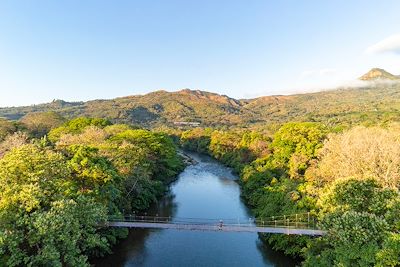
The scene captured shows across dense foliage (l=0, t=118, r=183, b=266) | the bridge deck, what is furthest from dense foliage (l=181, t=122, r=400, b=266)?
dense foliage (l=0, t=118, r=183, b=266)

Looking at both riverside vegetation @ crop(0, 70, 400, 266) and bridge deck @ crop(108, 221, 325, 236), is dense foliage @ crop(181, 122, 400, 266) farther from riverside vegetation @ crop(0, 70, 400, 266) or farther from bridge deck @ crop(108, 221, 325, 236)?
bridge deck @ crop(108, 221, 325, 236)

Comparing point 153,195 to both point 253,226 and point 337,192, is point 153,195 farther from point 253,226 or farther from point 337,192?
point 337,192

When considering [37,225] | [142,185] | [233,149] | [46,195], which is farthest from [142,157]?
[233,149]

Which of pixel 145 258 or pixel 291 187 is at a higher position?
pixel 291 187

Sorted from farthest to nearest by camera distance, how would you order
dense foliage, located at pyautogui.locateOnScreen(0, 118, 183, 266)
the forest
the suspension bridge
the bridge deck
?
the suspension bridge, the bridge deck, the forest, dense foliage, located at pyautogui.locateOnScreen(0, 118, 183, 266)

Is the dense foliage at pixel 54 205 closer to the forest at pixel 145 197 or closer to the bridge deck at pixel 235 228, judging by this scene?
the forest at pixel 145 197

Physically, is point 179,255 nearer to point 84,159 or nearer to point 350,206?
point 84,159
